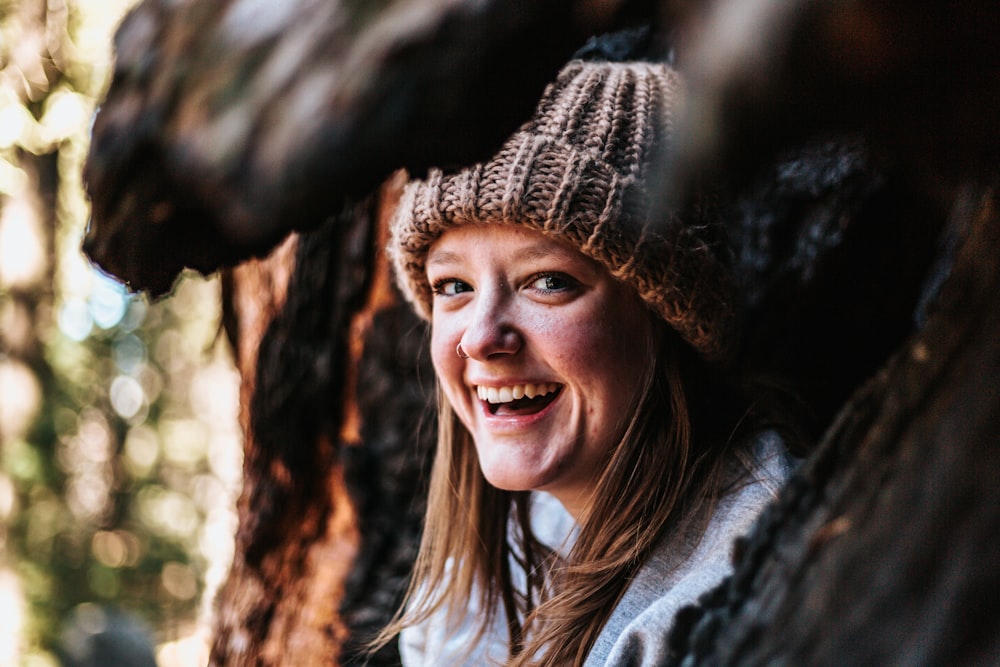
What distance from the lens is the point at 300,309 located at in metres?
2.89

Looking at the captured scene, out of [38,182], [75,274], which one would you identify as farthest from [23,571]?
[38,182]

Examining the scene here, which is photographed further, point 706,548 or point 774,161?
point 706,548

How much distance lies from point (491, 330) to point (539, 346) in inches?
4.5

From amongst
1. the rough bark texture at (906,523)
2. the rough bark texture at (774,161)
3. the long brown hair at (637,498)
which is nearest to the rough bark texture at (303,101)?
the rough bark texture at (774,161)

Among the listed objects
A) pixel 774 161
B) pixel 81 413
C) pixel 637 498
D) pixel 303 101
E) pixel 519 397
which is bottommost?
pixel 637 498

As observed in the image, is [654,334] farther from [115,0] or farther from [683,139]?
[115,0]

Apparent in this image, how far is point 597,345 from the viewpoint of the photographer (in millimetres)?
1917

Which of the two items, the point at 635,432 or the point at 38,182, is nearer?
the point at 635,432

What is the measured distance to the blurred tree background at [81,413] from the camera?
7012 millimetres

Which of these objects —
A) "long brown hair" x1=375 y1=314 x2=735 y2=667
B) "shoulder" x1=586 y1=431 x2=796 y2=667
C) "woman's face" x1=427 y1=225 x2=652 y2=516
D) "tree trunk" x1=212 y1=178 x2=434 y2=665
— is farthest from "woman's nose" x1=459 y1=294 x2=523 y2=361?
"tree trunk" x1=212 y1=178 x2=434 y2=665

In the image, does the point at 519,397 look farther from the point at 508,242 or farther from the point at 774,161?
the point at 774,161

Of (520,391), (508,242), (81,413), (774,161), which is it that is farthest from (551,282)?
(81,413)

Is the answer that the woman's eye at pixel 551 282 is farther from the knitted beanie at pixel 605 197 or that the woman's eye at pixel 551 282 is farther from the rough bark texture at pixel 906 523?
the rough bark texture at pixel 906 523

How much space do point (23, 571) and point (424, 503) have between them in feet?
31.5
